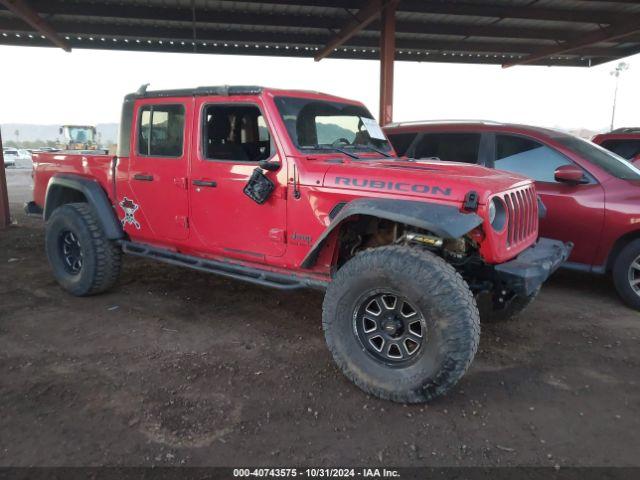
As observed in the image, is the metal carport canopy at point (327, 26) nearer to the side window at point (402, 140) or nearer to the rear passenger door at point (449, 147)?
the side window at point (402, 140)

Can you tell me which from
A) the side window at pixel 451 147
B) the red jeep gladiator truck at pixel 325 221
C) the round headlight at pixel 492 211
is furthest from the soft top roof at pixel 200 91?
the side window at pixel 451 147

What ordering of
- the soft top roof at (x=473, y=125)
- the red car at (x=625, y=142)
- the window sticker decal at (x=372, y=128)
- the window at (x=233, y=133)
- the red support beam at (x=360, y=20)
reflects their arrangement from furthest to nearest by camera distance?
1. the red support beam at (x=360, y=20)
2. the red car at (x=625, y=142)
3. the soft top roof at (x=473, y=125)
4. the window sticker decal at (x=372, y=128)
5. the window at (x=233, y=133)

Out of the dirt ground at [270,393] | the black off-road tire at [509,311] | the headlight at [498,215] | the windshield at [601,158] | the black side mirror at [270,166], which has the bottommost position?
the dirt ground at [270,393]

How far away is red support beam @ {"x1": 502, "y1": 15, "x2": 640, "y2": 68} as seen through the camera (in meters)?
9.89

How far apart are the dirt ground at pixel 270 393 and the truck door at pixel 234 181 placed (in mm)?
792

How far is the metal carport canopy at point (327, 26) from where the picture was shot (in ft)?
29.5

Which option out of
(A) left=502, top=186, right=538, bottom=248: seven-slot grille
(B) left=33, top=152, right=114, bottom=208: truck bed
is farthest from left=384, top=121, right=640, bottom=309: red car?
(B) left=33, top=152, right=114, bottom=208: truck bed

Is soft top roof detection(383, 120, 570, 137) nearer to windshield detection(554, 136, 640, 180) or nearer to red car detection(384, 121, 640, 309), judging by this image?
red car detection(384, 121, 640, 309)

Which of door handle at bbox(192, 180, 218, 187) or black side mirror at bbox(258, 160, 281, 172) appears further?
door handle at bbox(192, 180, 218, 187)

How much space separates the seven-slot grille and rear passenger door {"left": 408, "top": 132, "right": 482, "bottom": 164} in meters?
1.84

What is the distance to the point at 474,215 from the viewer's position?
104 inches

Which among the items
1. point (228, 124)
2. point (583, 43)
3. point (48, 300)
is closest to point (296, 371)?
point (228, 124)

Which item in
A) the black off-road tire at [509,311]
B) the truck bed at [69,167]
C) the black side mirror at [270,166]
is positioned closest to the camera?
the black side mirror at [270,166]

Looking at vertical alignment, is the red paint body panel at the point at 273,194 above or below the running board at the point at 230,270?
above
